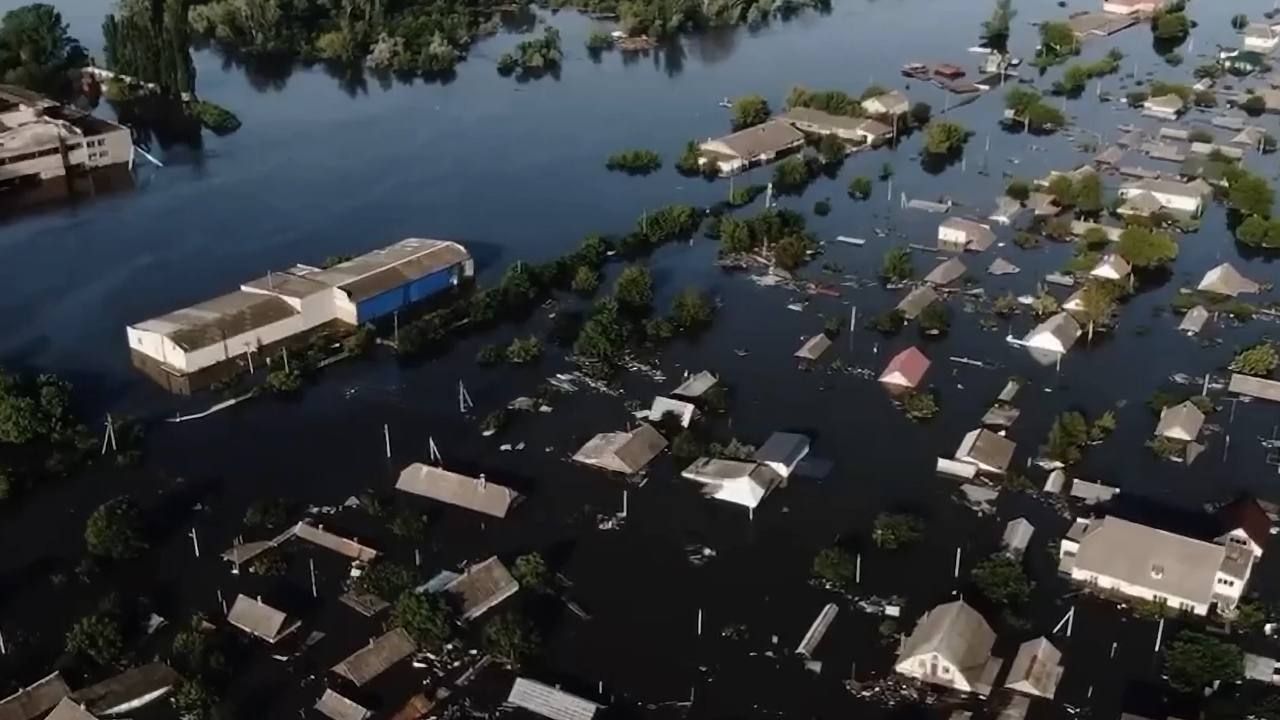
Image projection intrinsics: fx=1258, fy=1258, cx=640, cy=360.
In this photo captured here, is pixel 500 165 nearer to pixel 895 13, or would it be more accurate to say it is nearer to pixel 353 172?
pixel 353 172

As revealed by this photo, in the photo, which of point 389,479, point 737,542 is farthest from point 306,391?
point 737,542

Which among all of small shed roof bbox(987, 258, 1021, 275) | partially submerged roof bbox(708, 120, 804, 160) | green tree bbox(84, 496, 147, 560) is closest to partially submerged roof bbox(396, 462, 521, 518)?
green tree bbox(84, 496, 147, 560)

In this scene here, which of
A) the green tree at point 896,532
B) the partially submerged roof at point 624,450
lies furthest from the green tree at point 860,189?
the green tree at point 896,532

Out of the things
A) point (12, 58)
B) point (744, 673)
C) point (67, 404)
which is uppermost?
point (12, 58)

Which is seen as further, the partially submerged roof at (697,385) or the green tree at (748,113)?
the green tree at (748,113)

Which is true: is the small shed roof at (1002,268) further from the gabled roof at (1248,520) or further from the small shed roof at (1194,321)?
the gabled roof at (1248,520)

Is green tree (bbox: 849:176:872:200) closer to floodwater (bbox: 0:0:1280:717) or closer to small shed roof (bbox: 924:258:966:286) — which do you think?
floodwater (bbox: 0:0:1280:717)
